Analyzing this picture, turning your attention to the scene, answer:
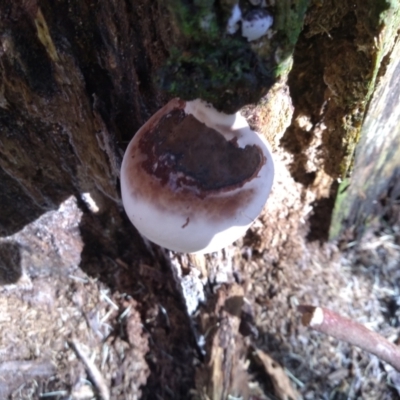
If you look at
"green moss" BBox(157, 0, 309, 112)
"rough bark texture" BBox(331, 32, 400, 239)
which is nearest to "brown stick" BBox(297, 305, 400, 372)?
"rough bark texture" BBox(331, 32, 400, 239)

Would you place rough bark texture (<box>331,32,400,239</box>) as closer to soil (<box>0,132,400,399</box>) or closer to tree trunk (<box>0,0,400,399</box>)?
tree trunk (<box>0,0,400,399</box>)

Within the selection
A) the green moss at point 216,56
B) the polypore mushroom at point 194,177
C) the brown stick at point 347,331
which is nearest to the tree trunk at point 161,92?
the green moss at point 216,56

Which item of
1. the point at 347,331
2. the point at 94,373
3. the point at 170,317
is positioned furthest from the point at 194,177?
the point at 94,373

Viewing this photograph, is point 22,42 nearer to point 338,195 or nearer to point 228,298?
point 228,298

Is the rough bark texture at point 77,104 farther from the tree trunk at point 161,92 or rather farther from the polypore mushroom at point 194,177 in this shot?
the polypore mushroom at point 194,177

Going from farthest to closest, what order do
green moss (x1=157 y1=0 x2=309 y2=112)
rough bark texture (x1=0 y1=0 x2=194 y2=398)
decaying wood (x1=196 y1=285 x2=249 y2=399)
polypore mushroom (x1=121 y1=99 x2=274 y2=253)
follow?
decaying wood (x1=196 y1=285 x2=249 y2=399), rough bark texture (x1=0 y1=0 x2=194 y2=398), polypore mushroom (x1=121 y1=99 x2=274 y2=253), green moss (x1=157 y1=0 x2=309 y2=112)

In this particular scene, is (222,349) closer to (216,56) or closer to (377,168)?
(377,168)

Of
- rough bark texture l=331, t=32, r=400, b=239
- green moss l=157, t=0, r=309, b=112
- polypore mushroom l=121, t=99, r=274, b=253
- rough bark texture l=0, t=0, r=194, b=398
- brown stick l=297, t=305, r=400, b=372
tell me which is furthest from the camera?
brown stick l=297, t=305, r=400, b=372
